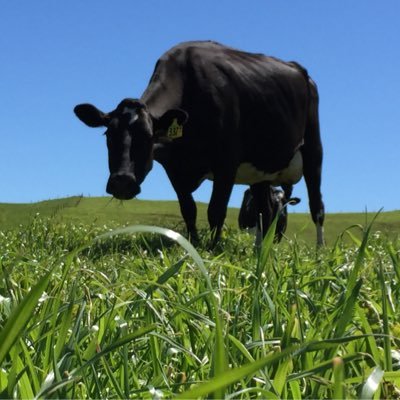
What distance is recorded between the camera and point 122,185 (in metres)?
9.75

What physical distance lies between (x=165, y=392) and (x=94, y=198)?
26075 millimetres

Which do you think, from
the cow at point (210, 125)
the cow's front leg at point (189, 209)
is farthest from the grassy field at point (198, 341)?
the cow's front leg at point (189, 209)

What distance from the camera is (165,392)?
1559 millimetres

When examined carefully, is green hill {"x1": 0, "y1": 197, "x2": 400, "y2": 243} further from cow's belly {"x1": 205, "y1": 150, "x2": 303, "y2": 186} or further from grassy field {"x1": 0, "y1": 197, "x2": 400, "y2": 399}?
grassy field {"x1": 0, "y1": 197, "x2": 400, "y2": 399}

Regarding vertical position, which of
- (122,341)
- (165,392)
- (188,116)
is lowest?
(165,392)

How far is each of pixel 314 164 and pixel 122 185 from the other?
510 centimetres

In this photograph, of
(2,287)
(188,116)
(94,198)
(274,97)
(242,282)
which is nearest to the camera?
(2,287)

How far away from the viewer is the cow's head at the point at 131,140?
385 inches

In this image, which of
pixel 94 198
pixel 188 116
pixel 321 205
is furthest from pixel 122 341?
pixel 94 198

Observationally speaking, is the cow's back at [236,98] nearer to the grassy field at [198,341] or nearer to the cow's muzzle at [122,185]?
the cow's muzzle at [122,185]

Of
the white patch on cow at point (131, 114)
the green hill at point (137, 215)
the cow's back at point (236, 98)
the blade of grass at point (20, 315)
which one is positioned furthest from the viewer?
the green hill at point (137, 215)

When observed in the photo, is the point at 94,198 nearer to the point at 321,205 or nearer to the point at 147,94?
the point at 321,205

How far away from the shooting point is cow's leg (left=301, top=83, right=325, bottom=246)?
1385cm

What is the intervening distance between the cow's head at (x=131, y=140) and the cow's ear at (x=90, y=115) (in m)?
0.36
